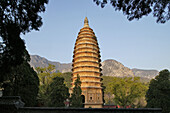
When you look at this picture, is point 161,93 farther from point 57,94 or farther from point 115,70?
point 115,70

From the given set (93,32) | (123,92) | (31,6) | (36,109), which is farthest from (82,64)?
(31,6)

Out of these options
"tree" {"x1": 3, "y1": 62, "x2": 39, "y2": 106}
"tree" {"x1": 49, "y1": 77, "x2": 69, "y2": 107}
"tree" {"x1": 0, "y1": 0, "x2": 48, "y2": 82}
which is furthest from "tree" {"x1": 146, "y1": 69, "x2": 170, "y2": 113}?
"tree" {"x1": 0, "y1": 0, "x2": 48, "y2": 82}

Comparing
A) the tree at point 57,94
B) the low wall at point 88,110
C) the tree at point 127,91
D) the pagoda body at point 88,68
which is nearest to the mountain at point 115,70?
the tree at point 127,91

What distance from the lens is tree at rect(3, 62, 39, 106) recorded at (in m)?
18.0

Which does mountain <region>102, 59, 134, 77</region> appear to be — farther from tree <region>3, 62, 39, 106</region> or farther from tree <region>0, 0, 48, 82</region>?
tree <region>0, 0, 48, 82</region>

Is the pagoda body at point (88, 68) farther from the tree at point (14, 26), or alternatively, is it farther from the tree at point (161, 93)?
the tree at point (14, 26)

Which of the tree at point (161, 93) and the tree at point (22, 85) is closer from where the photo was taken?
the tree at point (22, 85)

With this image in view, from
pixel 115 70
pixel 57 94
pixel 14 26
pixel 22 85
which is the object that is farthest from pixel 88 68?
pixel 115 70

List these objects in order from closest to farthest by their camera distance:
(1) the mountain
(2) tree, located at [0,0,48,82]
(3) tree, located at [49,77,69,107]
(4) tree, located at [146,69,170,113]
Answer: (2) tree, located at [0,0,48,82] < (3) tree, located at [49,77,69,107] < (4) tree, located at [146,69,170,113] < (1) the mountain

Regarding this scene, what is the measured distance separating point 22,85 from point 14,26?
513 inches

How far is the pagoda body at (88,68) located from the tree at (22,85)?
1147 centimetres

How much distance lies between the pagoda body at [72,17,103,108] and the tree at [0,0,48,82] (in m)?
21.5

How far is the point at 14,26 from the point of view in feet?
25.4

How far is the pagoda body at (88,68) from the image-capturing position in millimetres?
29344
